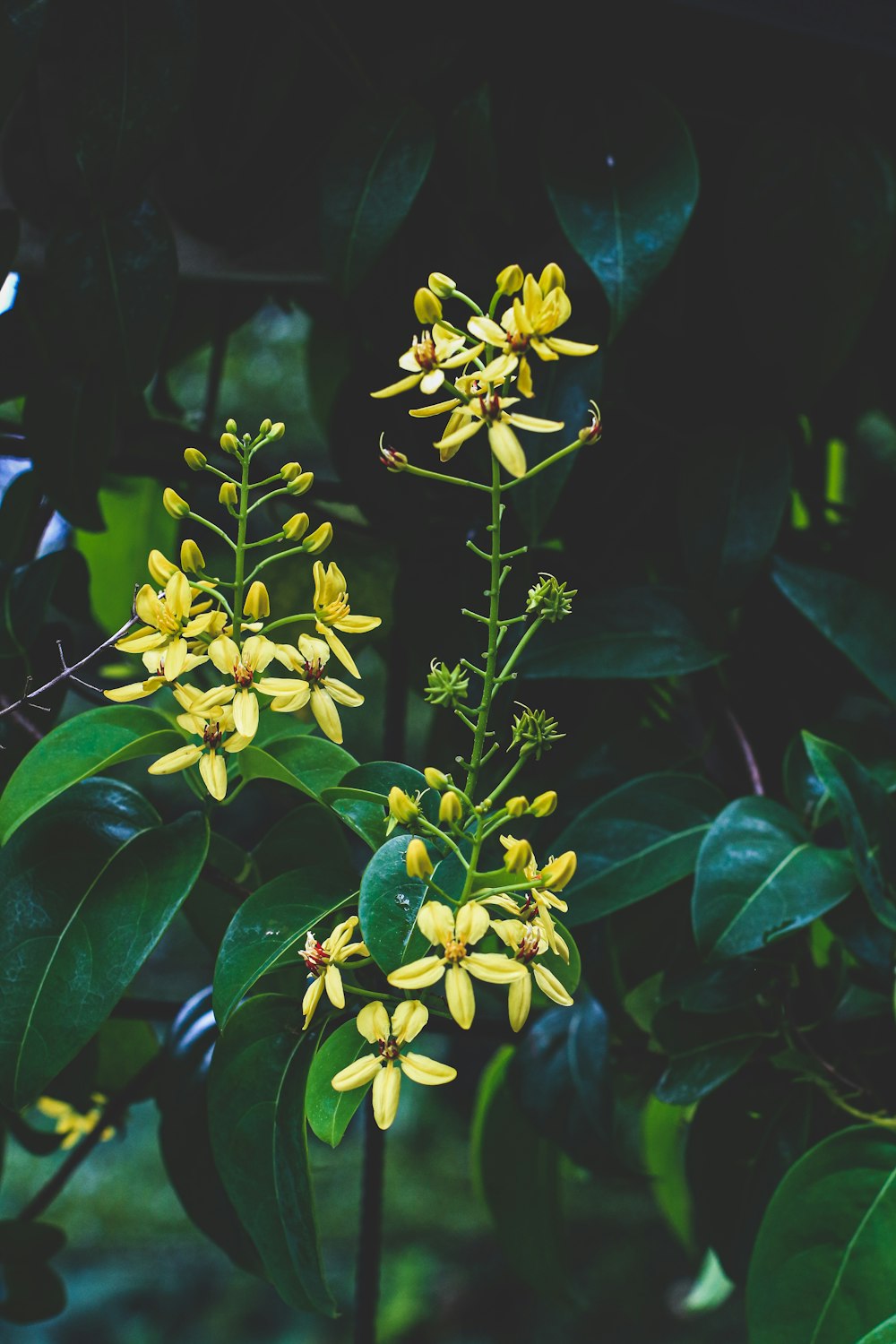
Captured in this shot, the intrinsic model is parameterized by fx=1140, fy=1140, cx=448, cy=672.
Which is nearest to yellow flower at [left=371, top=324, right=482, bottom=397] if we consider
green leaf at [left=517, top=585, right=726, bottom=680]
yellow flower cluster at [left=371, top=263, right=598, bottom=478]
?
yellow flower cluster at [left=371, top=263, right=598, bottom=478]

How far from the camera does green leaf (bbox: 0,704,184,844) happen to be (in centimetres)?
32

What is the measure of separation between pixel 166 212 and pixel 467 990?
15.8 inches

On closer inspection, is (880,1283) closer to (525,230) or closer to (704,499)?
(704,499)

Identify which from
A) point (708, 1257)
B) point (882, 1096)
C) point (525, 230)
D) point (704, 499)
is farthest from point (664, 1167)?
point (525, 230)

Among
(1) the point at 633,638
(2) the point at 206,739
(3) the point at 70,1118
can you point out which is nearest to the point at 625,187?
(1) the point at 633,638

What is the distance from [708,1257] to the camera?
64cm

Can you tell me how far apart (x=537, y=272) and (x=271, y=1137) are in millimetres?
348

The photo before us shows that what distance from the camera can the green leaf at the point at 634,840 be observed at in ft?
1.39

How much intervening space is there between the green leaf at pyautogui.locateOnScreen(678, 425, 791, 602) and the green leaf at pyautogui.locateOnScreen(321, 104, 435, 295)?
17cm

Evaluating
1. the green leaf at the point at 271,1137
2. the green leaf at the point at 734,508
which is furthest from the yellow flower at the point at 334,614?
the green leaf at the point at 734,508

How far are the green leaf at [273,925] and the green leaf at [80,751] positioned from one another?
0.18ft

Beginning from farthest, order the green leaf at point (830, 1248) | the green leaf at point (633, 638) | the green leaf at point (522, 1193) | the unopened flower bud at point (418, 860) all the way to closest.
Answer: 1. the green leaf at point (522, 1193)
2. the green leaf at point (633, 638)
3. the green leaf at point (830, 1248)
4. the unopened flower bud at point (418, 860)

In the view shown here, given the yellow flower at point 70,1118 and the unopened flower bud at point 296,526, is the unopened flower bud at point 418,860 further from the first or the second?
the yellow flower at point 70,1118

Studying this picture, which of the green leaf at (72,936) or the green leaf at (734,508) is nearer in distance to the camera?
the green leaf at (72,936)
